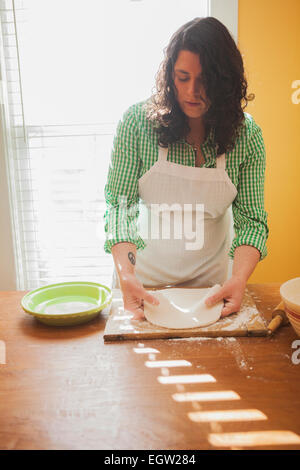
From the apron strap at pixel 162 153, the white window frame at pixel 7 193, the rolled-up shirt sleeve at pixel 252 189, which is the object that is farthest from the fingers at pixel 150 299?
the white window frame at pixel 7 193

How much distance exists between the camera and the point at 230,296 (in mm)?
1146

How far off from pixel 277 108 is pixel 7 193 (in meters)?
1.61

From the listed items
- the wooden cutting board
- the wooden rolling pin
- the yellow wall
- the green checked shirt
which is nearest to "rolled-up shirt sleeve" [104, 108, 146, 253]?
the green checked shirt

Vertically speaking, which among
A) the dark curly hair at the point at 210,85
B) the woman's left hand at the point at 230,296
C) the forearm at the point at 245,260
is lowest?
the woman's left hand at the point at 230,296

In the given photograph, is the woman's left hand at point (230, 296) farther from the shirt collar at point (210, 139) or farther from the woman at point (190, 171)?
the shirt collar at point (210, 139)

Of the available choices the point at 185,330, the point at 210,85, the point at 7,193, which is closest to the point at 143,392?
the point at 185,330

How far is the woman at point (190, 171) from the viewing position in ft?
3.85

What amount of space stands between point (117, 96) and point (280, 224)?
1.20 meters

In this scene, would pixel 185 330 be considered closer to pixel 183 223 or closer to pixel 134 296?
pixel 134 296

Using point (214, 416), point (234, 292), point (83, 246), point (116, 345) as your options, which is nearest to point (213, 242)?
point (234, 292)

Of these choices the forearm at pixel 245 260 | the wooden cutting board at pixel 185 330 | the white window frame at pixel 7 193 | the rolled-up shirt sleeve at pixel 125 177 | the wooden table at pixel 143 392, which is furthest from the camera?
the white window frame at pixel 7 193

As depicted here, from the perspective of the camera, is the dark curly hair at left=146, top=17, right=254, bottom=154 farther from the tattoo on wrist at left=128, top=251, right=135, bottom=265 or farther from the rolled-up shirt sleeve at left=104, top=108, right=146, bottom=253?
the tattoo on wrist at left=128, top=251, right=135, bottom=265

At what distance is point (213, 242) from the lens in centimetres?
156

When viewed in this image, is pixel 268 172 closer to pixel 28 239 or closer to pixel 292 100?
pixel 292 100
